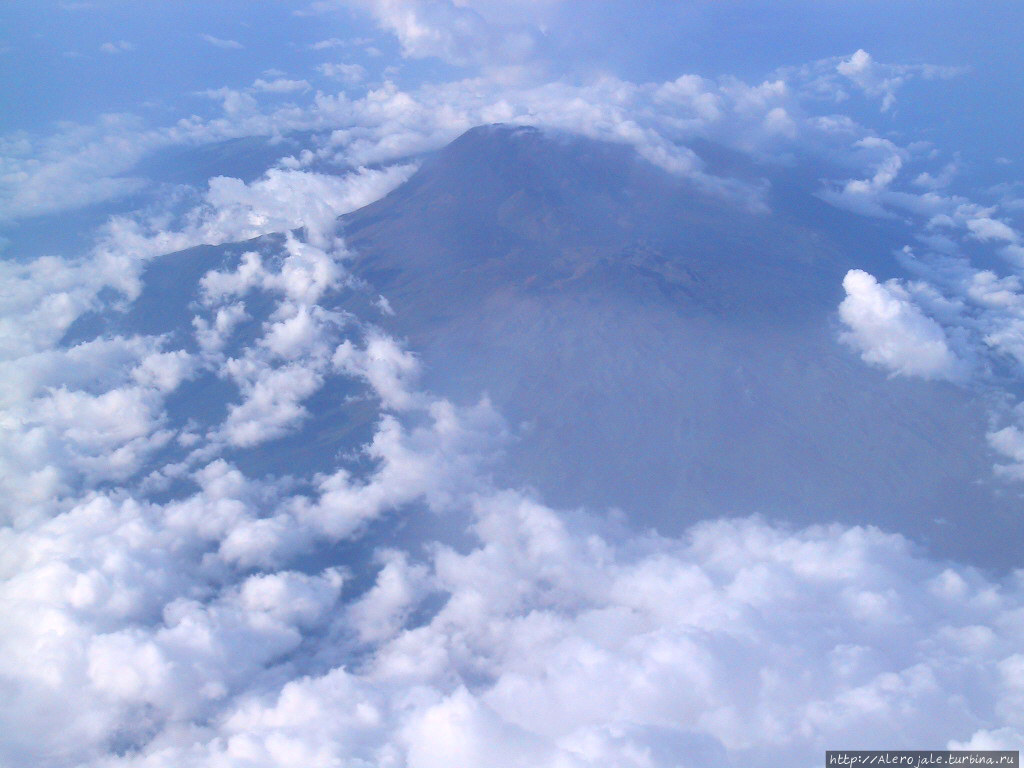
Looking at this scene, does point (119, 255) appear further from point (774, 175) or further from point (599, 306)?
point (774, 175)

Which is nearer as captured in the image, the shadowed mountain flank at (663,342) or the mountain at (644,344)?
the shadowed mountain flank at (663,342)

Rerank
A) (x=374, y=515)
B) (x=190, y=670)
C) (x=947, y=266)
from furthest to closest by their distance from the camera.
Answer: (x=947, y=266) → (x=374, y=515) → (x=190, y=670)

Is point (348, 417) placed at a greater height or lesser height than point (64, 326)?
lesser

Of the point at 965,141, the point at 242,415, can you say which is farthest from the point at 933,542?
the point at 965,141

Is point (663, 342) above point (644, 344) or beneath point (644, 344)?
above

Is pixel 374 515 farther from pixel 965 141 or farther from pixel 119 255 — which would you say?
pixel 965 141

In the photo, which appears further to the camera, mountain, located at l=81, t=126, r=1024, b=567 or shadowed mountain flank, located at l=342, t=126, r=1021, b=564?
mountain, located at l=81, t=126, r=1024, b=567

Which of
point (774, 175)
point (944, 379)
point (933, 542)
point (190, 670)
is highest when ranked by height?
point (774, 175)

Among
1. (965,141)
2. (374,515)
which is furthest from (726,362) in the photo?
(965,141)

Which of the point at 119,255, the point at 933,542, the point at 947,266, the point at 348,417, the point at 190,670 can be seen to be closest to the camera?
the point at 190,670

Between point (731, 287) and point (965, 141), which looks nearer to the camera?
point (731, 287)
